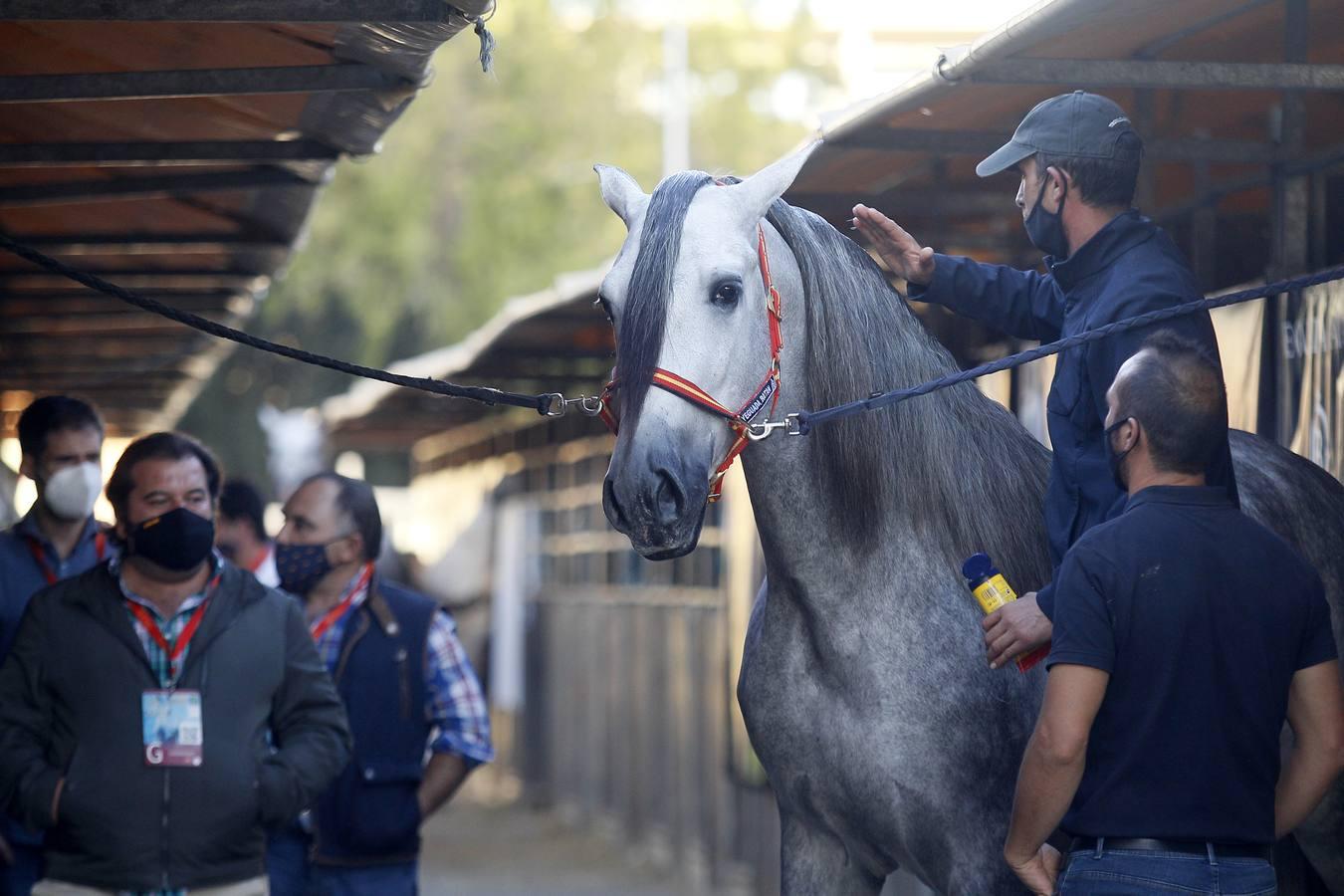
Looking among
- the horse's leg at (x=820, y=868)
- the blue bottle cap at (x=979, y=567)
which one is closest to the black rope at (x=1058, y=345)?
the blue bottle cap at (x=979, y=567)

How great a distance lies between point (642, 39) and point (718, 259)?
120 ft

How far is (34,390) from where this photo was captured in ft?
39.1

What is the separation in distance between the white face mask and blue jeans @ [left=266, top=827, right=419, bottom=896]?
3.67 ft

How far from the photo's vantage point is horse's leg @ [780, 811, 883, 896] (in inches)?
160

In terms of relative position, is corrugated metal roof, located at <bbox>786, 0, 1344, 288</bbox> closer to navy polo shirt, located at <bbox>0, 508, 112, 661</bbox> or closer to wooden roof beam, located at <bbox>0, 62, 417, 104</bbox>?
wooden roof beam, located at <bbox>0, 62, 417, 104</bbox>

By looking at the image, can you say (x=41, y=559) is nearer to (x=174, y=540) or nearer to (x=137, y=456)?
(x=137, y=456)

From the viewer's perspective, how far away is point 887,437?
3.97 metres

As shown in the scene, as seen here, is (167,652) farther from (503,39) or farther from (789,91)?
(789,91)

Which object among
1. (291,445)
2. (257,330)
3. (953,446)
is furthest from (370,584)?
(257,330)

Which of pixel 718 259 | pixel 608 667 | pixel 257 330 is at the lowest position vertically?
pixel 608 667

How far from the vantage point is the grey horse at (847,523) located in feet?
12.1

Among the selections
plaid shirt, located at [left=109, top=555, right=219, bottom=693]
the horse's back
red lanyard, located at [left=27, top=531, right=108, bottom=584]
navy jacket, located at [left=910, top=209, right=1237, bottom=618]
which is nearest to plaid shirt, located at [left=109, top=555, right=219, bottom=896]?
plaid shirt, located at [left=109, top=555, right=219, bottom=693]

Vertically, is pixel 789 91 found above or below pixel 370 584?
above

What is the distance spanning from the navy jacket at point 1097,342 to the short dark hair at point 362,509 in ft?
7.65
